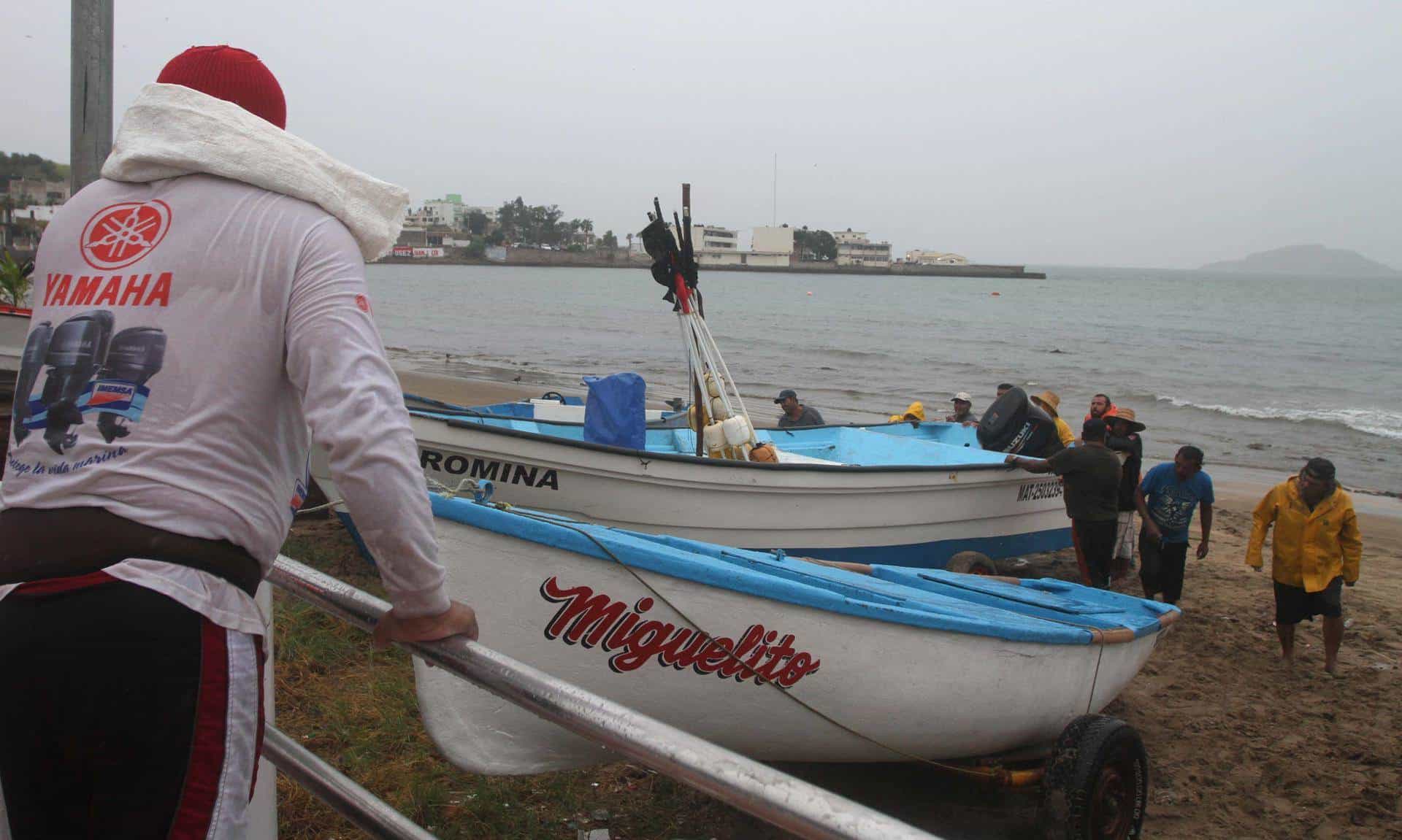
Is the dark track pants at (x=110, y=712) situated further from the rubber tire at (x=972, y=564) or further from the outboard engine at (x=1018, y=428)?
the outboard engine at (x=1018, y=428)

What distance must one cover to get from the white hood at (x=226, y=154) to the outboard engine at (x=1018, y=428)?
9648 mm

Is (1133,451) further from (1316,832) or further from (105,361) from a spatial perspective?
(105,361)

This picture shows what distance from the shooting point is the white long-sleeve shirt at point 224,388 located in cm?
151

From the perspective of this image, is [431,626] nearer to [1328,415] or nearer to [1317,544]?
[1317,544]

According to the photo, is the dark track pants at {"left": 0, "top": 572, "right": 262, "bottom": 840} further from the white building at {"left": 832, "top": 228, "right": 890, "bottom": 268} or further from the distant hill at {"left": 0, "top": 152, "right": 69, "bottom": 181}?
the white building at {"left": 832, "top": 228, "right": 890, "bottom": 268}

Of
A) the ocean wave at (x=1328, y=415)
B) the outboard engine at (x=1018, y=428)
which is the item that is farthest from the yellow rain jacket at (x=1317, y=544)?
the ocean wave at (x=1328, y=415)

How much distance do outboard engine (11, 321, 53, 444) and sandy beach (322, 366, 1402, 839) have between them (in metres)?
3.73

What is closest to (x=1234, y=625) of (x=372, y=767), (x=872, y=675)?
(x=872, y=675)

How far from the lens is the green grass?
411 centimetres

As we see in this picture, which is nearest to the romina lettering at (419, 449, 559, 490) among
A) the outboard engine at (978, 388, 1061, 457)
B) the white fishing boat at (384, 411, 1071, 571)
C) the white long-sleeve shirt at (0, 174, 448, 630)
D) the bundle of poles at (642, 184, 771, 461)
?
the white fishing boat at (384, 411, 1071, 571)

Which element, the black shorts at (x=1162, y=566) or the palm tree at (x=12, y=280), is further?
the palm tree at (x=12, y=280)

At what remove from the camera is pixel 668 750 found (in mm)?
1426

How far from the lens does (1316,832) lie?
17.0 ft

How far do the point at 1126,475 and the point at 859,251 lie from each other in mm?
161859
